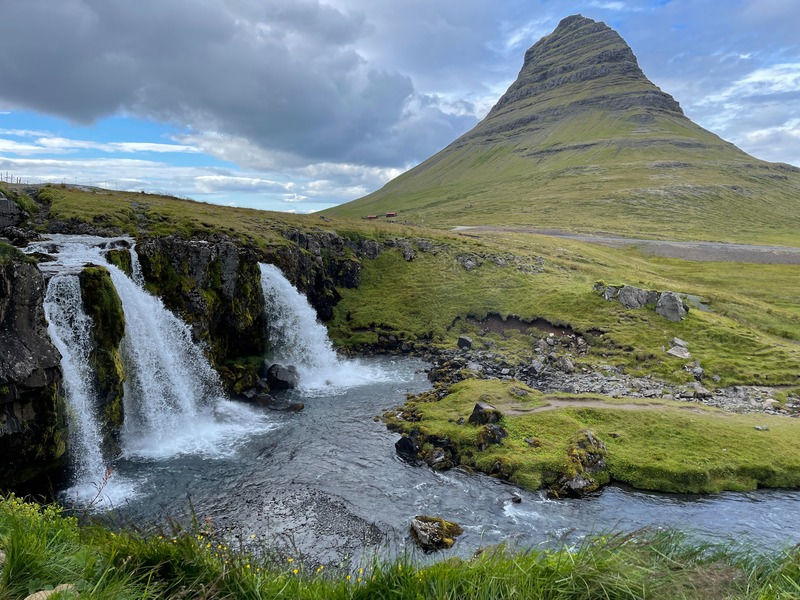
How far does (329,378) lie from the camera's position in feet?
139

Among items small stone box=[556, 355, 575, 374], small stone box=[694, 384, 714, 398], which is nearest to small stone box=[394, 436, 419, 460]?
small stone box=[556, 355, 575, 374]

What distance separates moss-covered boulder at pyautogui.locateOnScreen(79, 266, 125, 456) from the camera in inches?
1059

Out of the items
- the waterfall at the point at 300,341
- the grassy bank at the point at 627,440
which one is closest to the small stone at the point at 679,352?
the grassy bank at the point at 627,440

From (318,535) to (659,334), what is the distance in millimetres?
39319

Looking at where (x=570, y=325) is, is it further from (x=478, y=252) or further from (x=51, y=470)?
(x=51, y=470)

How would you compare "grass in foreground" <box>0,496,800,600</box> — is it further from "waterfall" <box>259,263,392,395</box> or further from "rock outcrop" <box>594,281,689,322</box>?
"rock outcrop" <box>594,281,689,322</box>

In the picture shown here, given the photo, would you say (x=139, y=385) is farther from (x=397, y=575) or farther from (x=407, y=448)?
(x=397, y=575)

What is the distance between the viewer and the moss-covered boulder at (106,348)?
26906mm

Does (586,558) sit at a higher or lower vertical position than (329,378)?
higher

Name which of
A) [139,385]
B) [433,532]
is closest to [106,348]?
[139,385]

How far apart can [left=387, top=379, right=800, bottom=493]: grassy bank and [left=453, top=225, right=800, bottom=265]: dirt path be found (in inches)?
2992

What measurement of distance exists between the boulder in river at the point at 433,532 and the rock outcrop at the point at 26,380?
1823cm

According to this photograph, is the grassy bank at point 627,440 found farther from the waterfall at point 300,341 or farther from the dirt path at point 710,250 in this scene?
the dirt path at point 710,250

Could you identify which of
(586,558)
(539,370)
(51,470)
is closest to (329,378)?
(539,370)
